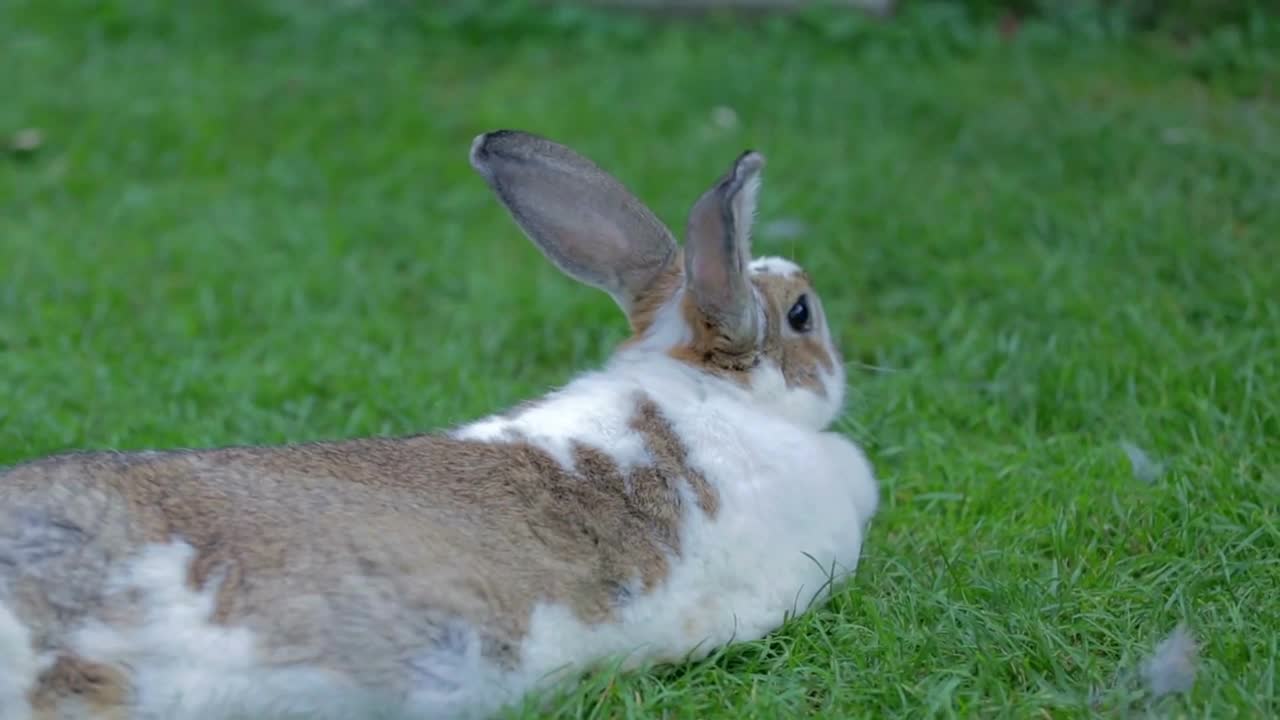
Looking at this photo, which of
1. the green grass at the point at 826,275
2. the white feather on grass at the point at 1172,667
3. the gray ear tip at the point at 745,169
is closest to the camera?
the white feather on grass at the point at 1172,667

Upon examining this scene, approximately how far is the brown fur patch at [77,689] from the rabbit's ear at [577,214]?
1407 millimetres

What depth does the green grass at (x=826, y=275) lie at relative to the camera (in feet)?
11.0

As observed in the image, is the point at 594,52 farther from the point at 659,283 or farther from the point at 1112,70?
the point at 659,283

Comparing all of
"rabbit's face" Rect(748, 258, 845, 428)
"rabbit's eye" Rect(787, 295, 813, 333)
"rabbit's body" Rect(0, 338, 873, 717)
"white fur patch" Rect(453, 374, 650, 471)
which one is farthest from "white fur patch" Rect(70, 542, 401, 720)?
"rabbit's eye" Rect(787, 295, 813, 333)

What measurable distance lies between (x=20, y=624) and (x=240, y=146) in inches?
181

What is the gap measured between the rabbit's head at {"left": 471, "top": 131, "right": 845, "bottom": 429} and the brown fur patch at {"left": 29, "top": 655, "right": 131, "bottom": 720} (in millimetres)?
1300

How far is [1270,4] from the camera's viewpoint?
26.1ft

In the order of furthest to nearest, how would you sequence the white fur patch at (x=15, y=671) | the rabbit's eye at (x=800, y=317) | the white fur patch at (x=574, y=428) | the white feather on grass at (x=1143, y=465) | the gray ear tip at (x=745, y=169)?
1. the white feather on grass at (x=1143, y=465)
2. the rabbit's eye at (x=800, y=317)
3. the white fur patch at (x=574, y=428)
4. the gray ear tip at (x=745, y=169)
5. the white fur patch at (x=15, y=671)

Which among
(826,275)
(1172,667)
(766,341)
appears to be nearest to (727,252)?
(766,341)

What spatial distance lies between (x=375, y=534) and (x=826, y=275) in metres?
2.97

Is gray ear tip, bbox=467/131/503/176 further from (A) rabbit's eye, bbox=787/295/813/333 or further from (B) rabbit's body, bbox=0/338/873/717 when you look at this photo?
(A) rabbit's eye, bbox=787/295/813/333

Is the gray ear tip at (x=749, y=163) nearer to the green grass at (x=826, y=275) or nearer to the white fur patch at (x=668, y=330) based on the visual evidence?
the white fur patch at (x=668, y=330)

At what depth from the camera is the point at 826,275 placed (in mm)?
5590

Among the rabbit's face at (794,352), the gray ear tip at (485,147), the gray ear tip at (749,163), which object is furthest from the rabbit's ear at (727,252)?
the gray ear tip at (485,147)
